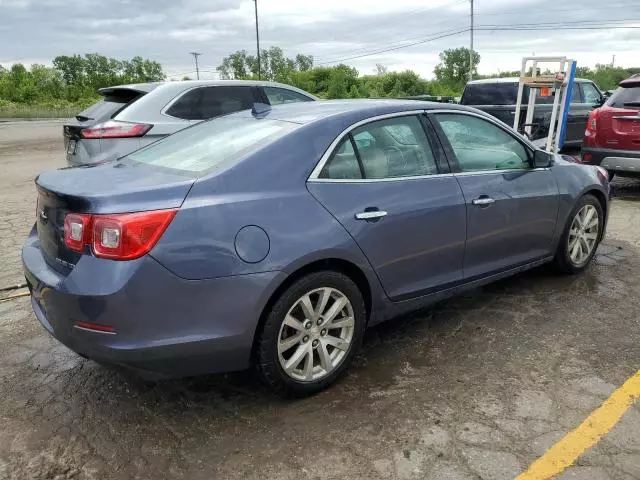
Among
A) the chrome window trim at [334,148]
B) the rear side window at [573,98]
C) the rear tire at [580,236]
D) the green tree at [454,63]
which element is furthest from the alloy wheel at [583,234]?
the green tree at [454,63]

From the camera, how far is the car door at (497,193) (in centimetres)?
366

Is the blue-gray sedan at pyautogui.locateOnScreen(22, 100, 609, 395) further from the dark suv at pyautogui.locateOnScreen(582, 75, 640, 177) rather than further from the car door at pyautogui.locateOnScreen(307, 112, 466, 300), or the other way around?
the dark suv at pyautogui.locateOnScreen(582, 75, 640, 177)

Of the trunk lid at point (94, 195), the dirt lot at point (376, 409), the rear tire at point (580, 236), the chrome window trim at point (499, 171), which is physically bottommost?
the dirt lot at point (376, 409)

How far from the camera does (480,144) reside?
12.9 feet

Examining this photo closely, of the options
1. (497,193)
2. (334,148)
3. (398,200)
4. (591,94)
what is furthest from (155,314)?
(591,94)

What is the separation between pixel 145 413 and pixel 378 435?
1.18 m

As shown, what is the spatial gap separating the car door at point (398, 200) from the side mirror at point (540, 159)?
986 mm

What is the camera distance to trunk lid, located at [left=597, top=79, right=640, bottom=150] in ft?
24.6

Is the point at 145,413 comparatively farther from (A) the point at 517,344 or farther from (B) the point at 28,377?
(A) the point at 517,344

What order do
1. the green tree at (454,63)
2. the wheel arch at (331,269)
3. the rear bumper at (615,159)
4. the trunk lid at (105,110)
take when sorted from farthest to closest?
the green tree at (454,63), the rear bumper at (615,159), the trunk lid at (105,110), the wheel arch at (331,269)

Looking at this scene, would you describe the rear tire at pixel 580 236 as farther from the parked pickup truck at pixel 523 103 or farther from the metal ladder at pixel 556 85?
the parked pickup truck at pixel 523 103

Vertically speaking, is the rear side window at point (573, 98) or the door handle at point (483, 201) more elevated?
the rear side window at point (573, 98)

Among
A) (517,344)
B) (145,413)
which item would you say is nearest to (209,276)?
(145,413)

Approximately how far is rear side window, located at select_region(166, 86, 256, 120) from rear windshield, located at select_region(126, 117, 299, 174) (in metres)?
3.35
